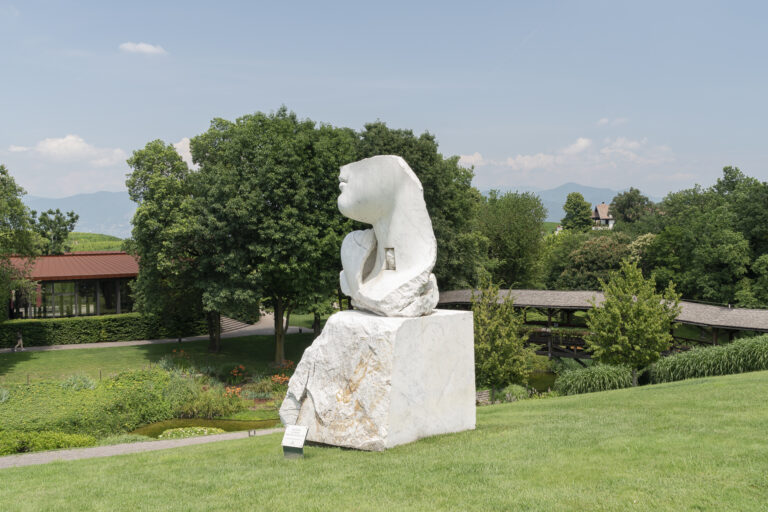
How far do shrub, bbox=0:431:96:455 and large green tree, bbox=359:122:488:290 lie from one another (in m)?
18.8

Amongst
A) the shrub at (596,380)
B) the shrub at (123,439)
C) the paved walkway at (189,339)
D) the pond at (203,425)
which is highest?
the shrub at (596,380)

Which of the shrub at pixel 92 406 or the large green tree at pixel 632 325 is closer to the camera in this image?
the shrub at pixel 92 406

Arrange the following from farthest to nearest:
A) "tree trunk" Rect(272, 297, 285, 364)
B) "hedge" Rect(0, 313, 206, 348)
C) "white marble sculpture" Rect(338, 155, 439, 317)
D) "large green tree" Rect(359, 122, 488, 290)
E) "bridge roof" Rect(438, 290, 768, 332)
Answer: "hedge" Rect(0, 313, 206, 348), "large green tree" Rect(359, 122, 488, 290), "tree trunk" Rect(272, 297, 285, 364), "bridge roof" Rect(438, 290, 768, 332), "white marble sculpture" Rect(338, 155, 439, 317)

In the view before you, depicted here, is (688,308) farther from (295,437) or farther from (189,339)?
(189,339)

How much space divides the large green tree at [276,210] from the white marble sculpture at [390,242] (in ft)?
45.2

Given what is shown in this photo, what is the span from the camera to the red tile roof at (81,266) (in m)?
35.7

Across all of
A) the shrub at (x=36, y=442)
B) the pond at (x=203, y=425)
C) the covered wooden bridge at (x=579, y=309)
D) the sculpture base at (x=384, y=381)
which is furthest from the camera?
the covered wooden bridge at (x=579, y=309)

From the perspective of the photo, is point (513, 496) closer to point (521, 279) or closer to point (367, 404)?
point (367, 404)

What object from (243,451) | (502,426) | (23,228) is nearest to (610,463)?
(502,426)

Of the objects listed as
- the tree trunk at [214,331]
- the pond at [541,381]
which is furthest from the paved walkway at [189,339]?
the pond at [541,381]

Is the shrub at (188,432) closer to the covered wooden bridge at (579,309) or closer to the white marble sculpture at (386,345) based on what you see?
the white marble sculpture at (386,345)

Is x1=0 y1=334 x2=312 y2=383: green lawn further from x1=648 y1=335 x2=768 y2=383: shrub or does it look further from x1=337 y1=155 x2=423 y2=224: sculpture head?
x1=337 y1=155 x2=423 y2=224: sculpture head

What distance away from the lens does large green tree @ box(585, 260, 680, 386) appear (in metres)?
20.9

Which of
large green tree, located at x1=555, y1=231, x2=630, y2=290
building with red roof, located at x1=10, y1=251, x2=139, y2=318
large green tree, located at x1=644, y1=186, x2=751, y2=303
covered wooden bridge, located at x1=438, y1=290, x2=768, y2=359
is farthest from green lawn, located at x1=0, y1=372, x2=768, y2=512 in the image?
large green tree, located at x1=555, y1=231, x2=630, y2=290
